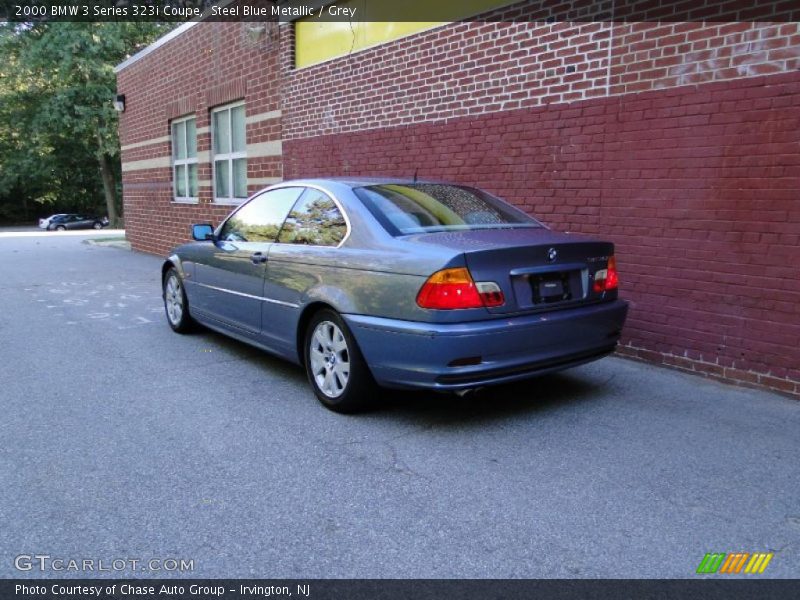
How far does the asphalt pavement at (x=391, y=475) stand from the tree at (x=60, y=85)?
88.9ft

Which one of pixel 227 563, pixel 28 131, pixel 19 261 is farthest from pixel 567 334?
pixel 28 131

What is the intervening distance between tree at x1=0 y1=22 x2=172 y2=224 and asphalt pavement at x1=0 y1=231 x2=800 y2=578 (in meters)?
27.1

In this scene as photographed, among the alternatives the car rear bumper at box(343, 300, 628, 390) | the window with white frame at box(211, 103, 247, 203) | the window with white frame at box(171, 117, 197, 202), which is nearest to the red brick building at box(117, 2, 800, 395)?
the car rear bumper at box(343, 300, 628, 390)

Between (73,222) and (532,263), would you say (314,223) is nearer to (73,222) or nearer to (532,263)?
(532,263)

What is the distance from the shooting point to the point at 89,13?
26672 millimetres

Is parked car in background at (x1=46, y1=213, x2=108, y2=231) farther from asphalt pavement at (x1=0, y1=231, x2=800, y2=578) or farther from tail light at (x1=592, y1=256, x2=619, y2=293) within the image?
tail light at (x1=592, y1=256, x2=619, y2=293)

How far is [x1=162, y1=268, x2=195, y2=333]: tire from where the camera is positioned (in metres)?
6.86

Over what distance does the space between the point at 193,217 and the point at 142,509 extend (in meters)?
11.4

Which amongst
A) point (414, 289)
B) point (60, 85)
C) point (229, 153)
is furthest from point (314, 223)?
point (60, 85)

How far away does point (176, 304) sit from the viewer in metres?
7.07

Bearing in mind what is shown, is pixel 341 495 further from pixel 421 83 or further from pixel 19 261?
pixel 19 261
